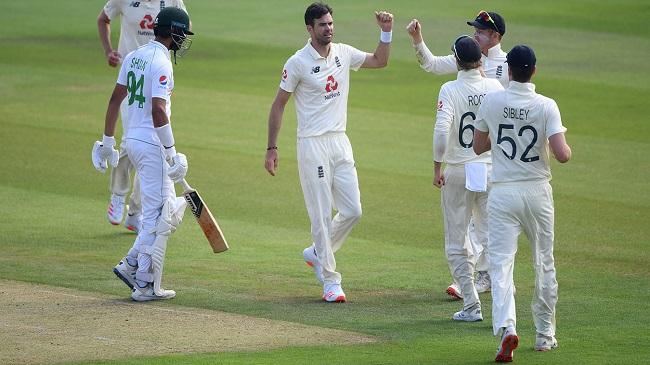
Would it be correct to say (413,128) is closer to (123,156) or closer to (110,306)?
(123,156)

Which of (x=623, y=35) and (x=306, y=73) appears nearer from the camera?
(x=306, y=73)

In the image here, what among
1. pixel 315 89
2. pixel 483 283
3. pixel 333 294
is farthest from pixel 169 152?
pixel 483 283

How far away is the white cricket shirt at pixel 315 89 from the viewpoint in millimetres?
10781

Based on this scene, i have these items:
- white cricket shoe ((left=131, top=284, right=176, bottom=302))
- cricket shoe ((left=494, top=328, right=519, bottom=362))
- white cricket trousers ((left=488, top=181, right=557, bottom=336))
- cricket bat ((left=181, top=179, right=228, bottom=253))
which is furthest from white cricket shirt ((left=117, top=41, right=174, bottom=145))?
cricket shoe ((left=494, top=328, right=519, bottom=362))

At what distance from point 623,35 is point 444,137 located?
19.7m

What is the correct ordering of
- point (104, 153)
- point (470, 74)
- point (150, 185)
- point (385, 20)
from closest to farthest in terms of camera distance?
point (470, 74), point (150, 185), point (385, 20), point (104, 153)

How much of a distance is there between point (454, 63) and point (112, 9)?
5103 millimetres

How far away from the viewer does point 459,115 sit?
1023 centimetres

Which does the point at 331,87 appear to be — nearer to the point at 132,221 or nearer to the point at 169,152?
the point at 169,152

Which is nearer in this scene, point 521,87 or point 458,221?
point 521,87

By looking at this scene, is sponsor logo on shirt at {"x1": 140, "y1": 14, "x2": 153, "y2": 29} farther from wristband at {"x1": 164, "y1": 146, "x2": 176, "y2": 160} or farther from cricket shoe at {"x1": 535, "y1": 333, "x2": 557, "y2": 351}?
cricket shoe at {"x1": 535, "y1": 333, "x2": 557, "y2": 351}

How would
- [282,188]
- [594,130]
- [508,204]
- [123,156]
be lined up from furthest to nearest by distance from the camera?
[594,130]
[282,188]
[123,156]
[508,204]

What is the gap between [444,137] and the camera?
1005cm

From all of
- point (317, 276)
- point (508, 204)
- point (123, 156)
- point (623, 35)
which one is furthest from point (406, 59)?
point (508, 204)
